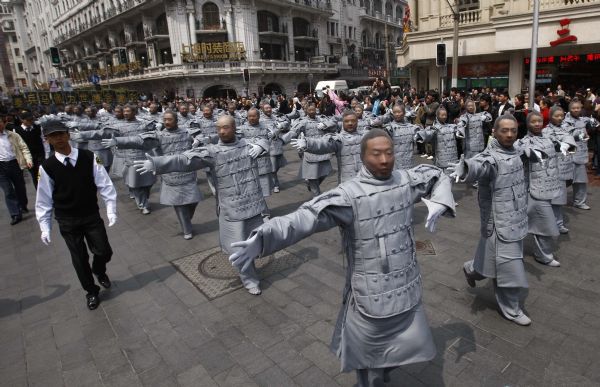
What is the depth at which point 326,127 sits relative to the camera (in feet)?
28.3

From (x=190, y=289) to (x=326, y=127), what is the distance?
460 centimetres

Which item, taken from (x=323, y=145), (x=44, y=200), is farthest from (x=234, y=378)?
(x=323, y=145)

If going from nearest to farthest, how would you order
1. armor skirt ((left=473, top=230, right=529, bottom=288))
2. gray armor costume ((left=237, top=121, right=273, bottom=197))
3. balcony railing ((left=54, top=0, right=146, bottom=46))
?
armor skirt ((left=473, top=230, right=529, bottom=288)), gray armor costume ((left=237, top=121, right=273, bottom=197)), balcony railing ((left=54, top=0, right=146, bottom=46))

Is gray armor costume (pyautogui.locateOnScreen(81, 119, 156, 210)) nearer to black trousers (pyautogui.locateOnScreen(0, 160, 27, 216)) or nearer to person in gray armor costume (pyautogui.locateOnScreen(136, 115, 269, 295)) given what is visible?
black trousers (pyautogui.locateOnScreen(0, 160, 27, 216))

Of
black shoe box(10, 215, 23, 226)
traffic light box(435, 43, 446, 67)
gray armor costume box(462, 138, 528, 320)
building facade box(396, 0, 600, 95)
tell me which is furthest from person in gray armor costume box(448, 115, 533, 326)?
building facade box(396, 0, 600, 95)

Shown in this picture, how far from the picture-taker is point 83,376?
4.02m

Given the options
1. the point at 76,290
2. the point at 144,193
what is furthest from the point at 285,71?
the point at 76,290

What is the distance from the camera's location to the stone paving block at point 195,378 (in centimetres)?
378

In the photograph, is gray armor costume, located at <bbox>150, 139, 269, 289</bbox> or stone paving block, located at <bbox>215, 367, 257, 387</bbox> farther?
gray armor costume, located at <bbox>150, 139, 269, 289</bbox>

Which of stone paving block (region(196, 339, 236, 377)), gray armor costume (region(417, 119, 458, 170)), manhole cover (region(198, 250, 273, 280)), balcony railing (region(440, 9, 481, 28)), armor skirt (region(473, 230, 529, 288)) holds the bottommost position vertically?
stone paving block (region(196, 339, 236, 377))

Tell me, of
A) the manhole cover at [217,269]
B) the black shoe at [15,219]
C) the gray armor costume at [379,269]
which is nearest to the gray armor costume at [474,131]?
the manhole cover at [217,269]

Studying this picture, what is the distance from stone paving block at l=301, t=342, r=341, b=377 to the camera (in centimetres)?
385

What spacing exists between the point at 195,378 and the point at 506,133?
13.6ft

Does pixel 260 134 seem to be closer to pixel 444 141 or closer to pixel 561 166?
pixel 444 141
